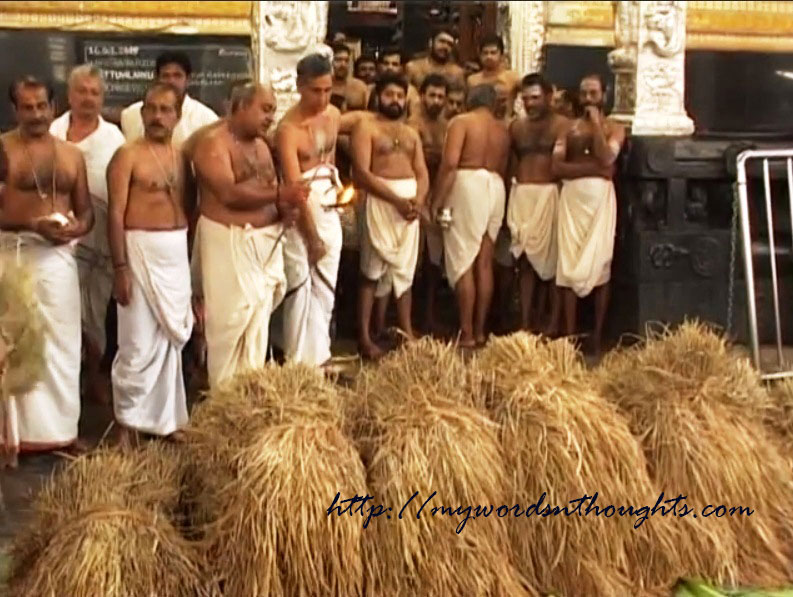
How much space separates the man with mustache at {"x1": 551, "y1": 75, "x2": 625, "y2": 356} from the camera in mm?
6801

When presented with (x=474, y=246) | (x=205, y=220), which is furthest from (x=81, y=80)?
(x=474, y=246)

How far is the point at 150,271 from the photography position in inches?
200

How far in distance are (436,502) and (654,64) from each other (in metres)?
5.00

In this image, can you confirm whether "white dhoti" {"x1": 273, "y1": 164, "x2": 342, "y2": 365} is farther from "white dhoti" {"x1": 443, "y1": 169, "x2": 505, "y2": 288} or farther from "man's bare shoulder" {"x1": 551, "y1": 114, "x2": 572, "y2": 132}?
"man's bare shoulder" {"x1": 551, "y1": 114, "x2": 572, "y2": 132}

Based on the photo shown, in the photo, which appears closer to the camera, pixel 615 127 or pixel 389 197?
pixel 389 197

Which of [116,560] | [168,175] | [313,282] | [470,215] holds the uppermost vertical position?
[168,175]

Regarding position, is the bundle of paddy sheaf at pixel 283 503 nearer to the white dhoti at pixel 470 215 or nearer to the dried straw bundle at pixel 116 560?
the dried straw bundle at pixel 116 560

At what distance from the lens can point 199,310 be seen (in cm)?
586

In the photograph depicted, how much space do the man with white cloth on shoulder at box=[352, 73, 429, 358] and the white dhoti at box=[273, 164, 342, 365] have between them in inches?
24.0

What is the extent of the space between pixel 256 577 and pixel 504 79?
17.9 feet

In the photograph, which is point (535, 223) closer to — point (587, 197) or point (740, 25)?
point (587, 197)

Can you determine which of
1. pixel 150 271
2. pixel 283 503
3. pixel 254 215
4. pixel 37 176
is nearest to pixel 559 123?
pixel 254 215

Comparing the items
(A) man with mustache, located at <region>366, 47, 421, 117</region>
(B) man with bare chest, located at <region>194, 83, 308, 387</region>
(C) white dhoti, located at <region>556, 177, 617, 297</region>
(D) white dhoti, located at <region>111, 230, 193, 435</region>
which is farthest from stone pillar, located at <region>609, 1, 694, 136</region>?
(D) white dhoti, located at <region>111, 230, 193, 435</region>

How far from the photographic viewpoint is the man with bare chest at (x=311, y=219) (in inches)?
218
